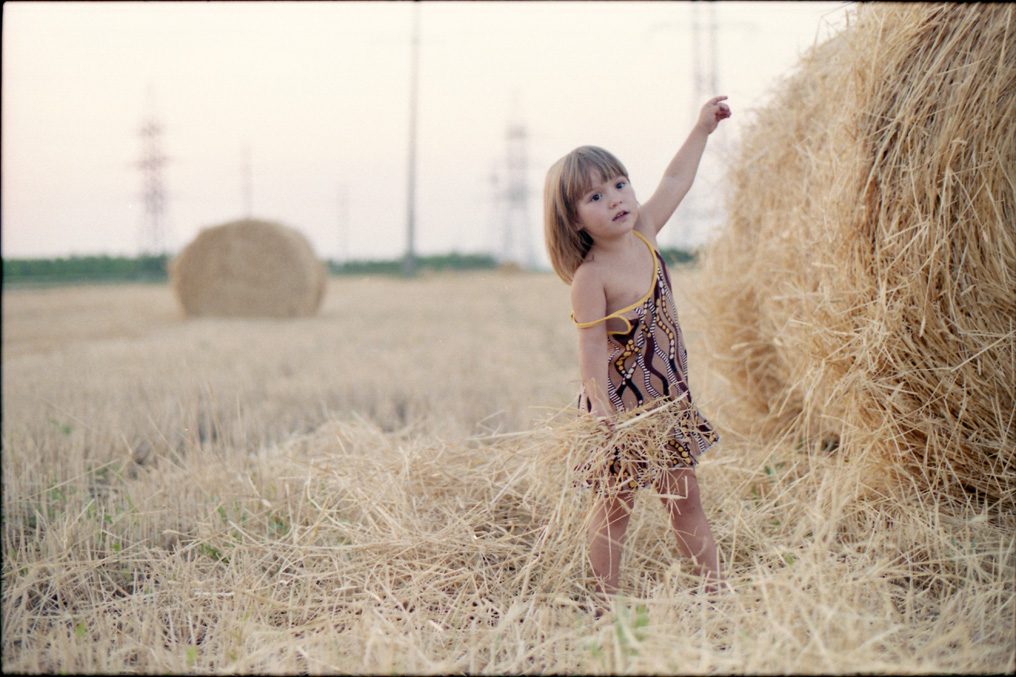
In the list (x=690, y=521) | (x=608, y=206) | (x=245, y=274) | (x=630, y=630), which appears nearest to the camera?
(x=630, y=630)

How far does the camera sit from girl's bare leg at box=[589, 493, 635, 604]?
78.2 inches

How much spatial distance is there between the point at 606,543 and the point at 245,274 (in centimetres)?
942

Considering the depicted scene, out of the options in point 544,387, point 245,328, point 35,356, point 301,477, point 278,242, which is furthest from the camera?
point 278,242

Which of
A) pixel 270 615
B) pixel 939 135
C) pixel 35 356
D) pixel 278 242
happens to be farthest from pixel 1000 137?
pixel 278 242

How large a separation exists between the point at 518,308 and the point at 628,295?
838cm

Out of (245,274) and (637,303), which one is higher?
(245,274)

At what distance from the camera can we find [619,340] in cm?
202

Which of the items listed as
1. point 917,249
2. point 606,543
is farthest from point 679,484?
point 917,249

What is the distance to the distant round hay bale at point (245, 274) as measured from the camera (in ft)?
33.5

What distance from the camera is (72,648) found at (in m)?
1.67

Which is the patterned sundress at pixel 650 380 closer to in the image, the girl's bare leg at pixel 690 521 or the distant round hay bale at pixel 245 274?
the girl's bare leg at pixel 690 521

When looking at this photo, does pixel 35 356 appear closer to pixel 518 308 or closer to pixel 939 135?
pixel 518 308

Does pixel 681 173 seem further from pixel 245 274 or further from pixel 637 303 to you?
pixel 245 274

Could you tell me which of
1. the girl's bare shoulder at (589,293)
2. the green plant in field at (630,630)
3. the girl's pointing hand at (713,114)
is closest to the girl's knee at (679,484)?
the green plant in field at (630,630)
